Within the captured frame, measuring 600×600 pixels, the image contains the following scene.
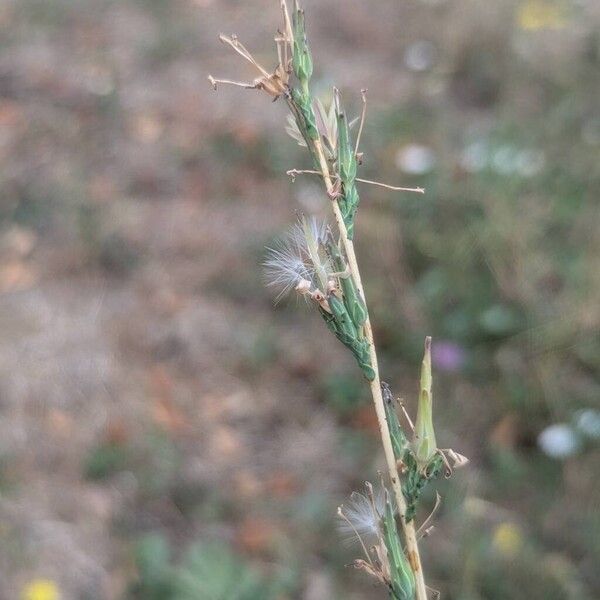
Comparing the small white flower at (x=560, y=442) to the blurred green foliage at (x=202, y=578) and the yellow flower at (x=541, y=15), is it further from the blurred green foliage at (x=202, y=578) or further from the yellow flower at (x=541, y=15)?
the yellow flower at (x=541, y=15)

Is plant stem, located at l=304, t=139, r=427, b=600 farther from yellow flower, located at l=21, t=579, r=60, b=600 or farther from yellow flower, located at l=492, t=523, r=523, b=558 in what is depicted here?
yellow flower, located at l=21, t=579, r=60, b=600

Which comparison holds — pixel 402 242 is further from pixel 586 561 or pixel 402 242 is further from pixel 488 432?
pixel 586 561

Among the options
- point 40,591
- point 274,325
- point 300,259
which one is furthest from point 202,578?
point 300,259

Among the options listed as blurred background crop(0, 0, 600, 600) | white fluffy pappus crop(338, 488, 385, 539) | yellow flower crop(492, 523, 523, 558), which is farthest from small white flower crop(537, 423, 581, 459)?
white fluffy pappus crop(338, 488, 385, 539)

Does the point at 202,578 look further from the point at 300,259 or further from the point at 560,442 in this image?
the point at 300,259

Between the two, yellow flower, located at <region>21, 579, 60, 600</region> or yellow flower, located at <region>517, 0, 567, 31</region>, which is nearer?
yellow flower, located at <region>21, 579, 60, 600</region>

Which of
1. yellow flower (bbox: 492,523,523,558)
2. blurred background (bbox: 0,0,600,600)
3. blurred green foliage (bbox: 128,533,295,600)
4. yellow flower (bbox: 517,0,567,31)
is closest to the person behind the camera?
blurred green foliage (bbox: 128,533,295,600)

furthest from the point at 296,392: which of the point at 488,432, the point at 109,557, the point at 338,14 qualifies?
the point at 338,14
